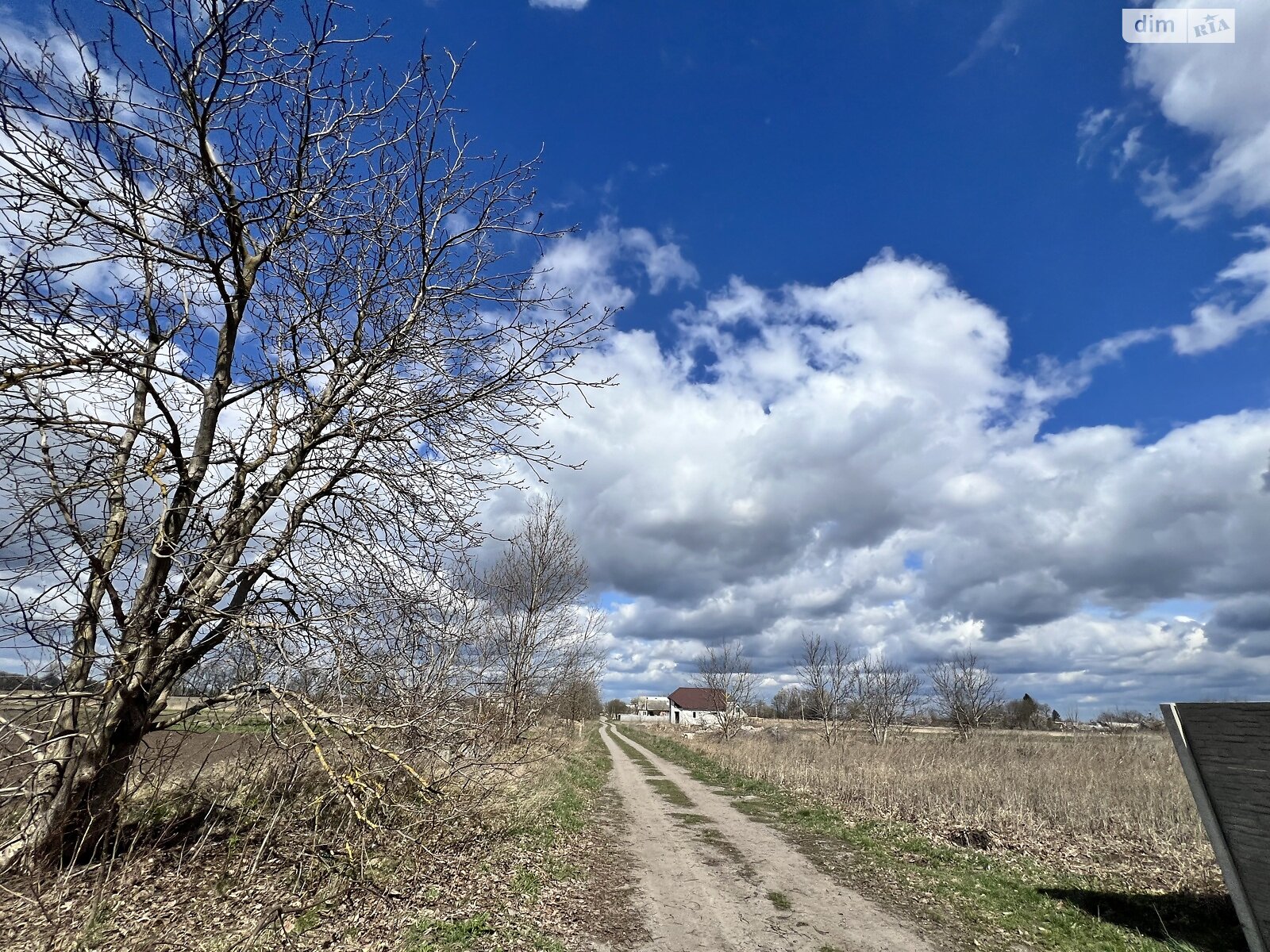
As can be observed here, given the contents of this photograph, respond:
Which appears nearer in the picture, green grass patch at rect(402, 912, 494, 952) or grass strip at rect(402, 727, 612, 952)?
green grass patch at rect(402, 912, 494, 952)

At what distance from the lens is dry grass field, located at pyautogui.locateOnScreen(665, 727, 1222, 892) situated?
9.62 metres

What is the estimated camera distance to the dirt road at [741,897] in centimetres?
611

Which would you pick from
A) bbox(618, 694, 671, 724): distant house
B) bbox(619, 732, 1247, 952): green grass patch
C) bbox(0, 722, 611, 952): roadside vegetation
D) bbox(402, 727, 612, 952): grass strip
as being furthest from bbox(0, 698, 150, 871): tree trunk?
bbox(618, 694, 671, 724): distant house

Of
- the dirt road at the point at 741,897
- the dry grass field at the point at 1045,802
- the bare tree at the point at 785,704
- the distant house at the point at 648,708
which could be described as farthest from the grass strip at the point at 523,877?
the distant house at the point at 648,708

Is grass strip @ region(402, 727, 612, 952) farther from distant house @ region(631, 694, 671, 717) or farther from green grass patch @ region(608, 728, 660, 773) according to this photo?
distant house @ region(631, 694, 671, 717)

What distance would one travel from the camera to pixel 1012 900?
7.49m

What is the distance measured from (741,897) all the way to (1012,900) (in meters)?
3.25

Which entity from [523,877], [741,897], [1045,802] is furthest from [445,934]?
[1045,802]

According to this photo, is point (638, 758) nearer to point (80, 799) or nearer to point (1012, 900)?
point (1012, 900)

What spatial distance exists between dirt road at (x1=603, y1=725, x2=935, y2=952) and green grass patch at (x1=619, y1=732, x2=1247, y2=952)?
24.4 inches

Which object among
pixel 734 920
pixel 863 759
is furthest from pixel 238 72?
pixel 863 759

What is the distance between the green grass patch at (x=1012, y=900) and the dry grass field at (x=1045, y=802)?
0.73 m

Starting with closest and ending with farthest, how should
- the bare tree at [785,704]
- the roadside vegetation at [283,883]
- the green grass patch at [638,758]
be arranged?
the roadside vegetation at [283,883]
the green grass patch at [638,758]
the bare tree at [785,704]

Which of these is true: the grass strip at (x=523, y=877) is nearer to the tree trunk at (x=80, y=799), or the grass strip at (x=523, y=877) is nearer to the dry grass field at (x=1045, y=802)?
the tree trunk at (x=80, y=799)
